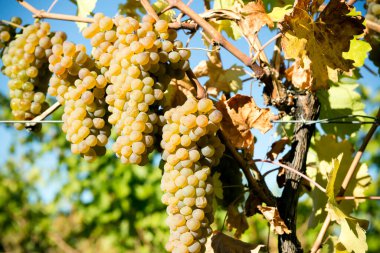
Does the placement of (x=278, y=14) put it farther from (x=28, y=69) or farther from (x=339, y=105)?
(x=28, y=69)

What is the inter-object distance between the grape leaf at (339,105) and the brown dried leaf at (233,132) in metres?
0.42

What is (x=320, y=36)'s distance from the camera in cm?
94

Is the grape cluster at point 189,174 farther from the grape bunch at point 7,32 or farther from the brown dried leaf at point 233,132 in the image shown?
the grape bunch at point 7,32

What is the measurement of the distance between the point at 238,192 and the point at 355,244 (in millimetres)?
362

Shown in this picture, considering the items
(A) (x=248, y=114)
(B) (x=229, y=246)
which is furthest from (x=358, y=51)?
(B) (x=229, y=246)

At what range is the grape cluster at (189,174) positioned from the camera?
820 millimetres

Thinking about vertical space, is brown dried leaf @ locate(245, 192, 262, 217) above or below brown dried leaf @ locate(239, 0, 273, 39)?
below

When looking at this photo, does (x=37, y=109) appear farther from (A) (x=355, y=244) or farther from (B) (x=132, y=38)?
(A) (x=355, y=244)

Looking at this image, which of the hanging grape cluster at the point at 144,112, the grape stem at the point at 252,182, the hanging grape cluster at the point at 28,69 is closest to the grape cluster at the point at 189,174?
the hanging grape cluster at the point at 144,112

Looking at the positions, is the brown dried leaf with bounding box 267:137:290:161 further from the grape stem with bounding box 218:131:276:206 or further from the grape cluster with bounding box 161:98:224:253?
the grape cluster with bounding box 161:98:224:253

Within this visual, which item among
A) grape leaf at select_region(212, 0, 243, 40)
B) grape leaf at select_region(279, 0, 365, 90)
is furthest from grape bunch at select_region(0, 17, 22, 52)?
grape leaf at select_region(279, 0, 365, 90)

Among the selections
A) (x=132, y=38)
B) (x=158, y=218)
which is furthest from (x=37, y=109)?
(x=158, y=218)

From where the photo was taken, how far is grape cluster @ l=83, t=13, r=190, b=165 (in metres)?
0.86

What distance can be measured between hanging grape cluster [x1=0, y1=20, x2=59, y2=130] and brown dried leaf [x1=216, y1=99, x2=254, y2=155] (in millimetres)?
427
